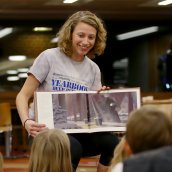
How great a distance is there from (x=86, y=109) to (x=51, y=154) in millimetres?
553

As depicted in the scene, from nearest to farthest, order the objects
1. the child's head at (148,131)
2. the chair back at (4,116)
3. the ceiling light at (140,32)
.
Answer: the child's head at (148,131)
the chair back at (4,116)
the ceiling light at (140,32)

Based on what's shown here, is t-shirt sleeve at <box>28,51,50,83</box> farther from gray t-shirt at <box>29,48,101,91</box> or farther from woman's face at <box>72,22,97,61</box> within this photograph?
woman's face at <box>72,22,97,61</box>

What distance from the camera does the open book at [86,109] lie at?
2961 mm

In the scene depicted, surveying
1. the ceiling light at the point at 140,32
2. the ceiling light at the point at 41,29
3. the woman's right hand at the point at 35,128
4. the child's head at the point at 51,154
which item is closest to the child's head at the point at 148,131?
the child's head at the point at 51,154

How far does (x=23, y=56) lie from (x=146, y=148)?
8.45m

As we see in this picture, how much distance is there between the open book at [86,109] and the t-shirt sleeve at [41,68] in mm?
183

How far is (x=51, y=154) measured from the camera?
8.26 ft

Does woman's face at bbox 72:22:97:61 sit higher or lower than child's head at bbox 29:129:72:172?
higher

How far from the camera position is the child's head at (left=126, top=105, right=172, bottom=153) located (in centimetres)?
175

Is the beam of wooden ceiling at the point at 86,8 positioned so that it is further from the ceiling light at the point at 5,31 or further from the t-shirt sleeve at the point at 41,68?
the t-shirt sleeve at the point at 41,68

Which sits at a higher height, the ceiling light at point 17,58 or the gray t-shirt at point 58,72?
the ceiling light at point 17,58

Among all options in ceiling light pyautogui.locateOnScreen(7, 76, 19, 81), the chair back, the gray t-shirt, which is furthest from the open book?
ceiling light pyautogui.locateOnScreen(7, 76, 19, 81)

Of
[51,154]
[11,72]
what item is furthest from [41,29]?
[51,154]

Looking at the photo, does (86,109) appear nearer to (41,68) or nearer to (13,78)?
(41,68)
